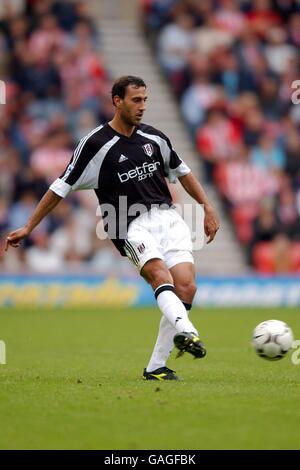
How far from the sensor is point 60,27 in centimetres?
2314

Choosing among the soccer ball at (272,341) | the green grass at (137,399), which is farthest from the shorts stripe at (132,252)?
the soccer ball at (272,341)

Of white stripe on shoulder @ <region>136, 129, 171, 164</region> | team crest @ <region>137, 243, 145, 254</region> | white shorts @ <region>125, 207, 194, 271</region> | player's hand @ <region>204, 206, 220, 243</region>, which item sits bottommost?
team crest @ <region>137, 243, 145, 254</region>

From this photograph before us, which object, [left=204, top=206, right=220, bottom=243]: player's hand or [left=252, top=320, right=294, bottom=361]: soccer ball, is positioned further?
[left=204, top=206, right=220, bottom=243]: player's hand

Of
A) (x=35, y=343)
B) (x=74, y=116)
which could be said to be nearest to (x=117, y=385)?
(x=35, y=343)

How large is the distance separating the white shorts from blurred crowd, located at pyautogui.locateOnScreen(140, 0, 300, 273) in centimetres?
1184

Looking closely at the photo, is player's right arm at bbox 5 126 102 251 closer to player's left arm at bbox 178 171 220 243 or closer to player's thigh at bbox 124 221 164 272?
player's thigh at bbox 124 221 164 272

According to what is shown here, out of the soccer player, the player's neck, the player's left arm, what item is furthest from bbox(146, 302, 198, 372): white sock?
the player's neck

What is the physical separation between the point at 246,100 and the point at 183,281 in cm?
1461

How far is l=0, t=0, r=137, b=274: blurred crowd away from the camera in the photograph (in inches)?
794

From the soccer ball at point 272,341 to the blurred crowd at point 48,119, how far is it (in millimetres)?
10854

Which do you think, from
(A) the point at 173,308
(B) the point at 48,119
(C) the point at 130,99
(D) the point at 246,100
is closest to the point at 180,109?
(D) the point at 246,100

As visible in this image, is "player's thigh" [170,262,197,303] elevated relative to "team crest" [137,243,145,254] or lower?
lower

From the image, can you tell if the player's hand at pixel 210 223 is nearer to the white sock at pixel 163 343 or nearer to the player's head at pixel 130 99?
the white sock at pixel 163 343

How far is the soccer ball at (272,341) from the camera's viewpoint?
9.30 m
